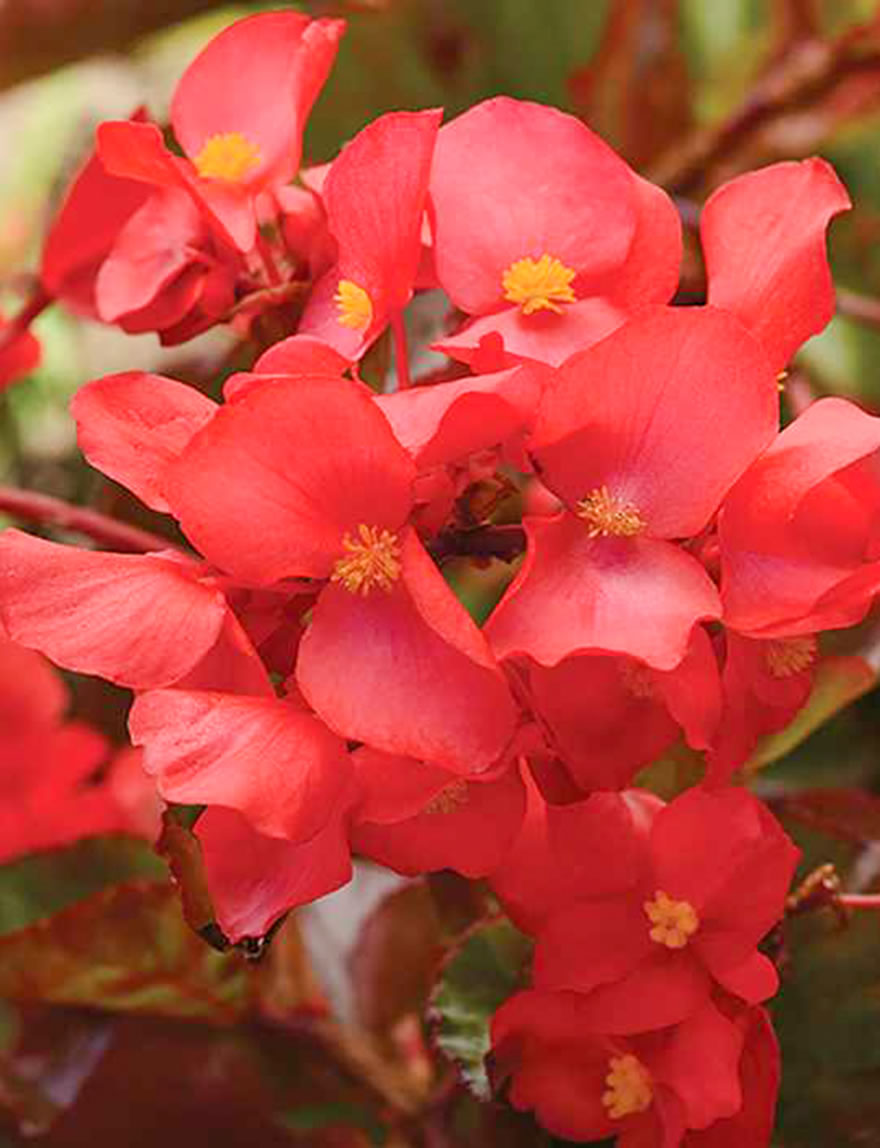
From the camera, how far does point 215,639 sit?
16.3 inches

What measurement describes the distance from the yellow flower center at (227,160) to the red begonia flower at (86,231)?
0.06 m

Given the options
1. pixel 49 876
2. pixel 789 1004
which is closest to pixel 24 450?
pixel 49 876

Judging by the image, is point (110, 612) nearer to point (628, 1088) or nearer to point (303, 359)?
point (303, 359)

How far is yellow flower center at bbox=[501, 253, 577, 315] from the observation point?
Result: 0.45 m

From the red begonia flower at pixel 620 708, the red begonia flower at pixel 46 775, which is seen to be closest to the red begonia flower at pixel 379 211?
the red begonia flower at pixel 620 708

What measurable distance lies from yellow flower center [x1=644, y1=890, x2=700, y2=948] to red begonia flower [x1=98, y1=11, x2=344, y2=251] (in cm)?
22

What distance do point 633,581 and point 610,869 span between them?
9 centimetres

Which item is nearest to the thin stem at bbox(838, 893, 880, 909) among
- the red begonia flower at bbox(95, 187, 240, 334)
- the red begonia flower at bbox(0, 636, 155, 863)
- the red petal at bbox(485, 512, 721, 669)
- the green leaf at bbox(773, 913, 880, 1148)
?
the green leaf at bbox(773, 913, 880, 1148)

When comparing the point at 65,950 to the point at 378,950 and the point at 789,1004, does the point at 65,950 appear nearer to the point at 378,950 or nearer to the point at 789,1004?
the point at 378,950

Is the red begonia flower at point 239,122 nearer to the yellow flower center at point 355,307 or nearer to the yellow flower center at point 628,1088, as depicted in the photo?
the yellow flower center at point 355,307

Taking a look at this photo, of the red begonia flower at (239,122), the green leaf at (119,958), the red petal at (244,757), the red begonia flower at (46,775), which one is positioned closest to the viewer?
the red petal at (244,757)

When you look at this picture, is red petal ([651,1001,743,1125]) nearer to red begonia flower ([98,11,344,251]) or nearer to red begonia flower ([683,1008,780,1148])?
red begonia flower ([683,1008,780,1148])

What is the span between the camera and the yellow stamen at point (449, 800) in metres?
0.43

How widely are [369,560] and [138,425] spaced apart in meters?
0.07
